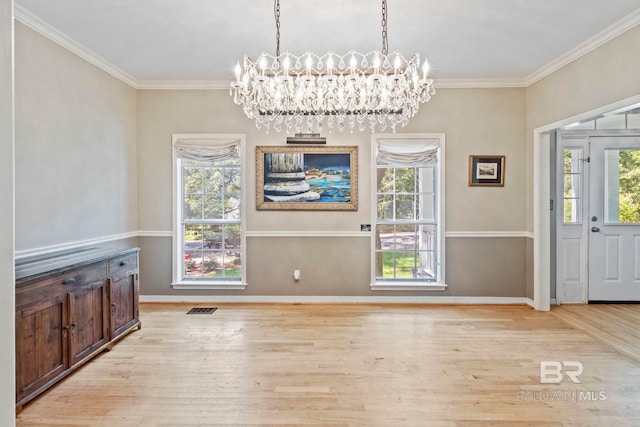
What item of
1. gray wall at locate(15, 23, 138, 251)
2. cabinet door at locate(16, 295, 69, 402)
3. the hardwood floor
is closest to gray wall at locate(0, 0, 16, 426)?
the hardwood floor

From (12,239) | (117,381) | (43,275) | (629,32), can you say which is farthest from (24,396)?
(629,32)

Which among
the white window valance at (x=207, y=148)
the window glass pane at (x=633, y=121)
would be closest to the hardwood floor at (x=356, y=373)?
the white window valance at (x=207, y=148)

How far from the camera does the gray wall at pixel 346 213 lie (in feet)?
14.6

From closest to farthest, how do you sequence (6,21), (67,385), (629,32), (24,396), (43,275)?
(6,21), (24,396), (43,275), (67,385), (629,32)

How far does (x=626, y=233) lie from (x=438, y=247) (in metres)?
2.40

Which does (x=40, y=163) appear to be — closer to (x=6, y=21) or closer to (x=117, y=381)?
(x=117, y=381)

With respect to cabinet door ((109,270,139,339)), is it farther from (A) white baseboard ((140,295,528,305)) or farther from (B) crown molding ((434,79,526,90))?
(B) crown molding ((434,79,526,90))

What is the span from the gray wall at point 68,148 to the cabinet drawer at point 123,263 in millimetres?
542

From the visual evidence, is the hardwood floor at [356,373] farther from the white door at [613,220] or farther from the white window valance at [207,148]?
the white window valance at [207,148]

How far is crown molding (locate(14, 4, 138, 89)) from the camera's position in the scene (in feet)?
9.26

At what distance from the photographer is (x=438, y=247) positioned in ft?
14.9

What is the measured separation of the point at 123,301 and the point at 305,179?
243 centimetres

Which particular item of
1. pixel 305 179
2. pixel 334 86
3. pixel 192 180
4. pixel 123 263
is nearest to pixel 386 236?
pixel 305 179

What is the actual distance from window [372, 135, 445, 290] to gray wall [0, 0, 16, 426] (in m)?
4.07
